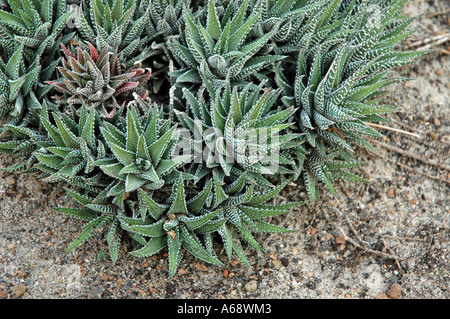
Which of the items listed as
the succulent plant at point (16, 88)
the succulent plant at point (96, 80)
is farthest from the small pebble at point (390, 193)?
the succulent plant at point (16, 88)

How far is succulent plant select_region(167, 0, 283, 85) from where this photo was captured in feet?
8.52

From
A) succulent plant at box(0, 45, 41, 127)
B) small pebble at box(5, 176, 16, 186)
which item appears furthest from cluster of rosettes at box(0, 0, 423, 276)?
small pebble at box(5, 176, 16, 186)

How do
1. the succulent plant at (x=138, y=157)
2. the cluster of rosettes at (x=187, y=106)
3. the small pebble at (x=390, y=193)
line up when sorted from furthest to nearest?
the small pebble at (x=390, y=193)
the cluster of rosettes at (x=187, y=106)
the succulent plant at (x=138, y=157)

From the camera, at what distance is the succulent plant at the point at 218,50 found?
260cm

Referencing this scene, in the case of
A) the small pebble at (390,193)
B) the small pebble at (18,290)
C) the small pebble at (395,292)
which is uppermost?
the small pebble at (390,193)

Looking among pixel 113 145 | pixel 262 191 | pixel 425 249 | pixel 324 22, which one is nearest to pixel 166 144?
pixel 113 145

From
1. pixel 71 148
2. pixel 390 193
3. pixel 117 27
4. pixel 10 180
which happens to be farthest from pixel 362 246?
pixel 10 180

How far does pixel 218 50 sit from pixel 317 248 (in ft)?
4.54

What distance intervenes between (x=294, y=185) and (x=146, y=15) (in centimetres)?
141

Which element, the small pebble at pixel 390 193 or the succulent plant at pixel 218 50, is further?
the small pebble at pixel 390 193

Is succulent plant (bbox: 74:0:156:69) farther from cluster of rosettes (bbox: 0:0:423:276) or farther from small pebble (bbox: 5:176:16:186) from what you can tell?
small pebble (bbox: 5:176:16:186)

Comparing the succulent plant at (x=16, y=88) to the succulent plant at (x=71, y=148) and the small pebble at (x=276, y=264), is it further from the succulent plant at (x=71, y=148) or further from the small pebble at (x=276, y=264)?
the small pebble at (x=276, y=264)

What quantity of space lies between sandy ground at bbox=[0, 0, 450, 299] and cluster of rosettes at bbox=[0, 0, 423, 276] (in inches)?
8.0

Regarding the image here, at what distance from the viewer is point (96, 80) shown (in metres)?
2.57
